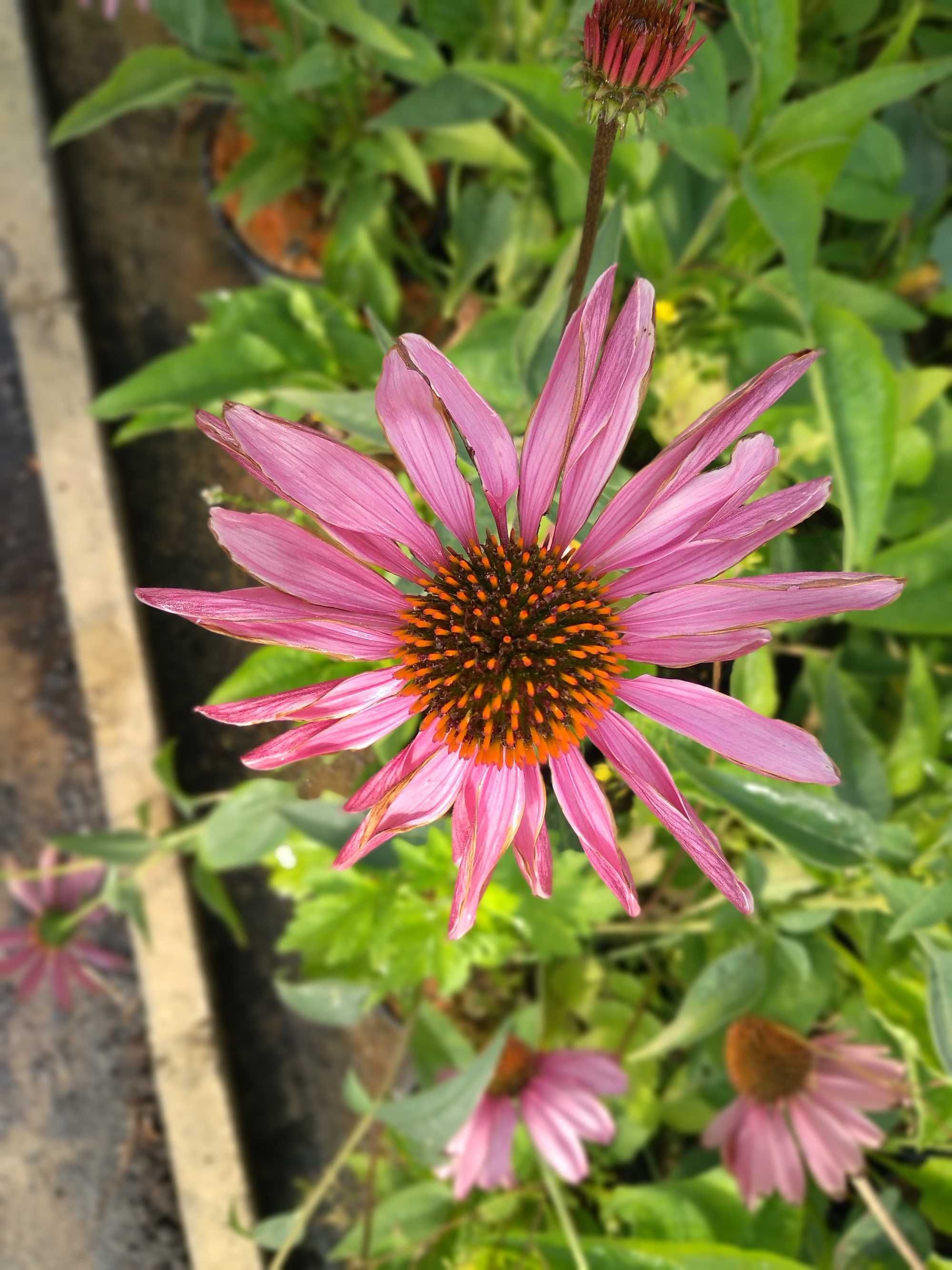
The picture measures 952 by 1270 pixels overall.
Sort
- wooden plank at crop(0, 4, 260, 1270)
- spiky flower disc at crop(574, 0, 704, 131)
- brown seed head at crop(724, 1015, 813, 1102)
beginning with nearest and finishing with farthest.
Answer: spiky flower disc at crop(574, 0, 704, 131)
brown seed head at crop(724, 1015, 813, 1102)
wooden plank at crop(0, 4, 260, 1270)

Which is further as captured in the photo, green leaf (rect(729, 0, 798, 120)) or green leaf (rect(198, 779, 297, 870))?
green leaf (rect(198, 779, 297, 870))

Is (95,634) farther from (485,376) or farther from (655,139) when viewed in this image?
(655,139)

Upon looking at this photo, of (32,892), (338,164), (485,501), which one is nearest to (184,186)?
(338,164)

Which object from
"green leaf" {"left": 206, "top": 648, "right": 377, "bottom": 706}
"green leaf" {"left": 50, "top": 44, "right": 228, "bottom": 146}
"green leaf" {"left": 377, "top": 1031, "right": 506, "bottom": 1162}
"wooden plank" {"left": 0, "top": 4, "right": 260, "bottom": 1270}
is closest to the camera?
"green leaf" {"left": 206, "top": 648, "right": 377, "bottom": 706}

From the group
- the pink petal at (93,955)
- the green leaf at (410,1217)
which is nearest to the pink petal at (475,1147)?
the green leaf at (410,1217)

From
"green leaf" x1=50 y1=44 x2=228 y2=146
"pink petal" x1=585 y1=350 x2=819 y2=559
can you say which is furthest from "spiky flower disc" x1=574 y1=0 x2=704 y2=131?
"green leaf" x1=50 y1=44 x2=228 y2=146

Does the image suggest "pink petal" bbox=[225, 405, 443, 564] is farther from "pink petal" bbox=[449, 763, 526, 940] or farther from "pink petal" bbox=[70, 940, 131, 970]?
"pink petal" bbox=[70, 940, 131, 970]

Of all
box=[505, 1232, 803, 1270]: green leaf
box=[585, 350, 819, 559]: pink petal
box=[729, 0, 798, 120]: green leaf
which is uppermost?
box=[729, 0, 798, 120]: green leaf
